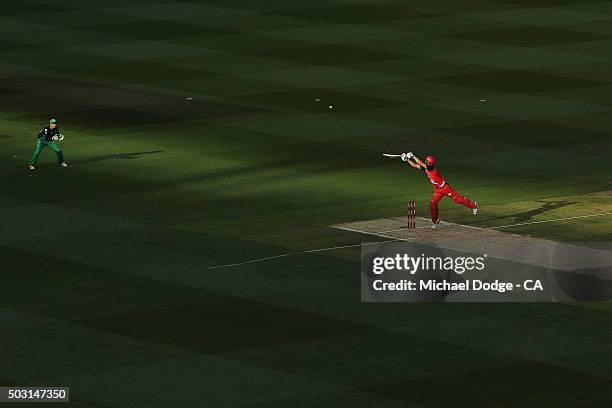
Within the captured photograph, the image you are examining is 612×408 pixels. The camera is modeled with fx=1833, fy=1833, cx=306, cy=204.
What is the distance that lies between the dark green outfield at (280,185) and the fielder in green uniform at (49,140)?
0.57 metres

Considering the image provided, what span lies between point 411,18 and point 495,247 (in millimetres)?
41237

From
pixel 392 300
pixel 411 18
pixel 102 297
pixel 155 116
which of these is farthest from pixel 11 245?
pixel 411 18

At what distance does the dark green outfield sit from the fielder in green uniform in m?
0.57

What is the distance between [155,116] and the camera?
60250 mm

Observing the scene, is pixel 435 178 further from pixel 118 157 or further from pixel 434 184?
pixel 118 157

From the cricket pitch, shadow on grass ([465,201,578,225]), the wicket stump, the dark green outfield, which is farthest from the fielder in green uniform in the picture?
shadow on grass ([465,201,578,225])

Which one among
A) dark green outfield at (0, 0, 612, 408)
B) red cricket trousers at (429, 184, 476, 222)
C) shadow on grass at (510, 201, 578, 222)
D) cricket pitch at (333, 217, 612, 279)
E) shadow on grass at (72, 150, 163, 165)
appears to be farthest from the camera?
shadow on grass at (72, 150, 163, 165)

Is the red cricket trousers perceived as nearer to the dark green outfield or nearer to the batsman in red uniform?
the batsman in red uniform

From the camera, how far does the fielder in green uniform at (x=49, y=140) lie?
50938 millimetres

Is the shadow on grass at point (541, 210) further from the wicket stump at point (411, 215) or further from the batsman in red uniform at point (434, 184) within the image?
the wicket stump at point (411, 215)

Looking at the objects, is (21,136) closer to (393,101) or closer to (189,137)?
(189,137)

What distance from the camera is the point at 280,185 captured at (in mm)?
49188

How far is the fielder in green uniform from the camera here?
50938mm

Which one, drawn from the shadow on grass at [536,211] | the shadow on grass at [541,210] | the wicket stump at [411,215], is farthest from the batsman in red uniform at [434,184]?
the shadow on grass at [541,210]
